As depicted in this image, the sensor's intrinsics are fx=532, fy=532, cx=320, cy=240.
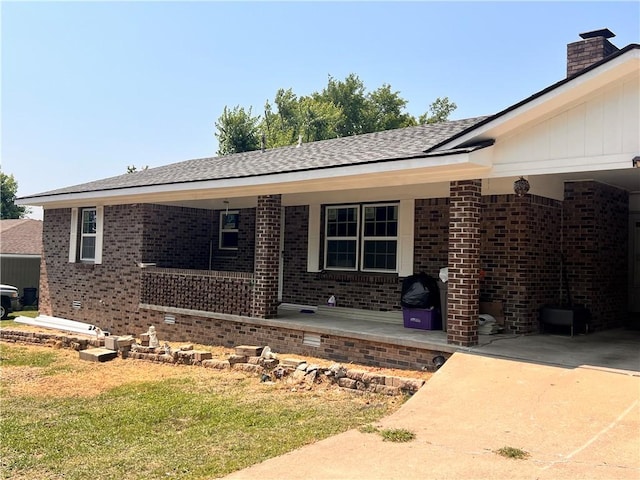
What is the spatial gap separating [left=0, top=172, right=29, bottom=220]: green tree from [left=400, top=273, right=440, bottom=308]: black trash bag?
5237cm

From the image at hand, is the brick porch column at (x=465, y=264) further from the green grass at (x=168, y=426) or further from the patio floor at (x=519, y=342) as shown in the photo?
the green grass at (x=168, y=426)

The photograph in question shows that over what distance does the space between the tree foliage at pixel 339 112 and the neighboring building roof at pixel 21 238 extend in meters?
22.1

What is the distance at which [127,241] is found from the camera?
13211 mm

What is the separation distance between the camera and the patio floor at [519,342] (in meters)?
6.98

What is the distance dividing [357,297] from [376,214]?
185 cm

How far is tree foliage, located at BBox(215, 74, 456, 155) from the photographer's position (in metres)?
48.4

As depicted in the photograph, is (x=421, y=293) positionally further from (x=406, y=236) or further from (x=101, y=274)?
(x=101, y=274)

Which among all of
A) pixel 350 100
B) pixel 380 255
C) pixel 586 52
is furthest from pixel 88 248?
pixel 350 100

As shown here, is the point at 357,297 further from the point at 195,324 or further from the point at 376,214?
the point at 195,324

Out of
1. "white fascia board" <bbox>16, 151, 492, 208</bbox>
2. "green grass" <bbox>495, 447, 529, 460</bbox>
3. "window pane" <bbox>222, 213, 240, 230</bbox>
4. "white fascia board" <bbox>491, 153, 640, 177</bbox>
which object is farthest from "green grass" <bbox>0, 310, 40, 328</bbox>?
"green grass" <bbox>495, 447, 529, 460</bbox>

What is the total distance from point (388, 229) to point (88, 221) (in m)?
8.56

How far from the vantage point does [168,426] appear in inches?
231

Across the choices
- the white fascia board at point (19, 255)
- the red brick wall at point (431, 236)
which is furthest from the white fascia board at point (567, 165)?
the white fascia board at point (19, 255)

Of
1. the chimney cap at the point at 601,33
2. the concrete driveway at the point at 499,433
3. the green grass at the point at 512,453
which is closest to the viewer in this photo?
the concrete driveway at the point at 499,433
